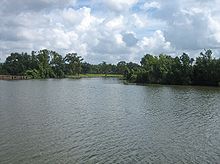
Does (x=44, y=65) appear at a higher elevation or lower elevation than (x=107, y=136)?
higher

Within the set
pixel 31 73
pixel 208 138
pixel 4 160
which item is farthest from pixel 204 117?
pixel 31 73

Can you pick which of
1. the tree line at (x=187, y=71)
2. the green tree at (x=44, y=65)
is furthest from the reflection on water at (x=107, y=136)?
the green tree at (x=44, y=65)

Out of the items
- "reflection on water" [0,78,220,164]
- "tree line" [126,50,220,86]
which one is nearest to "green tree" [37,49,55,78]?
"tree line" [126,50,220,86]

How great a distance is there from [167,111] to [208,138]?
15.3 metres

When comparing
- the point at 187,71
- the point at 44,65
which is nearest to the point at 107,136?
the point at 187,71

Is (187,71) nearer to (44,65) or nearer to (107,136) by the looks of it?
(107,136)

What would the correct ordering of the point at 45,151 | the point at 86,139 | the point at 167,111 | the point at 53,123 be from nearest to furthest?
the point at 45,151, the point at 86,139, the point at 53,123, the point at 167,111

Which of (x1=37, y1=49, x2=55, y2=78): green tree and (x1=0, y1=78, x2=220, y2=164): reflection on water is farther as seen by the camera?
(x1=37, y1=49, x2=55, y2=78): green tree

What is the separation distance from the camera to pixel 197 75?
4402 inches

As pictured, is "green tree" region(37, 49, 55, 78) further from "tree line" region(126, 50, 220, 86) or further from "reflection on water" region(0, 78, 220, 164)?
"reflection on water" region(0, 78, 220, 164)

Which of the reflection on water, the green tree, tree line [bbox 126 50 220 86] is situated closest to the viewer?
the reflection on water

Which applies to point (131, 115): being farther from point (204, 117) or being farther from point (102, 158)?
point (102, 158)

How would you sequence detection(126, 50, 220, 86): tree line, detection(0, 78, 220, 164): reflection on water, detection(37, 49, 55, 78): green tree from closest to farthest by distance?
1. detection(0, 78, 220, 164): reflection on water
2. detection(126, 50, 220, 86): tree line
3. detection(37, 49, 55, 78): green tree

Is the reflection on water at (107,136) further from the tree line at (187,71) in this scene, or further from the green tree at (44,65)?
the green tree at (44,65)
